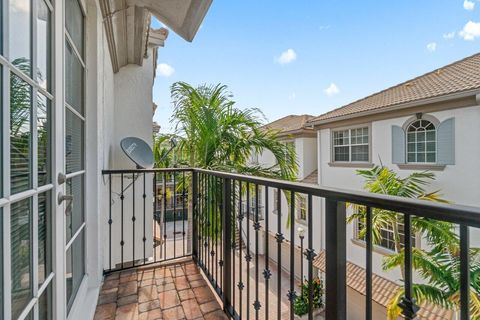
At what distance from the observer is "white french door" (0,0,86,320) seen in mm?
641

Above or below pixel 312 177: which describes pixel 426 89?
above

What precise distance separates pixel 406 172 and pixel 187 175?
5.42 meters

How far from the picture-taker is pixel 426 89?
5965 millimetres

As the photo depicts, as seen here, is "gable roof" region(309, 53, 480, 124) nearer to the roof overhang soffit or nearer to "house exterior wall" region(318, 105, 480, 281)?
"house exterior wall" region(318, 105, 480, 281)

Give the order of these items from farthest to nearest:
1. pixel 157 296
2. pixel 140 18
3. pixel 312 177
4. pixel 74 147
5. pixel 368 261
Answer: pixel 312 177, pixel 140 18, pixel 157 296, pixel 74 147, pixel 368 261

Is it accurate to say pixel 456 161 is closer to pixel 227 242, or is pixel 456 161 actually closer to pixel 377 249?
pixel 377 249

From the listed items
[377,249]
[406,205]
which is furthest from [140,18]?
[377,249]

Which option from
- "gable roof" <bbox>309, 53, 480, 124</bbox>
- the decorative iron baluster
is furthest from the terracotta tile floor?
"gable roof" <bbox>309, 53, 480, 124</bbox>

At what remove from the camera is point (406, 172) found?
6023mm

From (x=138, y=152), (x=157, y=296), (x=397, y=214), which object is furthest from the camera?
(x=138, y=152)

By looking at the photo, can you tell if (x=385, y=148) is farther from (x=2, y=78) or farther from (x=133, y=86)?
(x=2, y=78)

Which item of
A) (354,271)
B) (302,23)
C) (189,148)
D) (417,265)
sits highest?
(302,23)

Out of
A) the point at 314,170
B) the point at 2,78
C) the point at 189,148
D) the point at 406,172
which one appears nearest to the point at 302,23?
the point at 314,170

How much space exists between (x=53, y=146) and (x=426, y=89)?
7479 millimetres
